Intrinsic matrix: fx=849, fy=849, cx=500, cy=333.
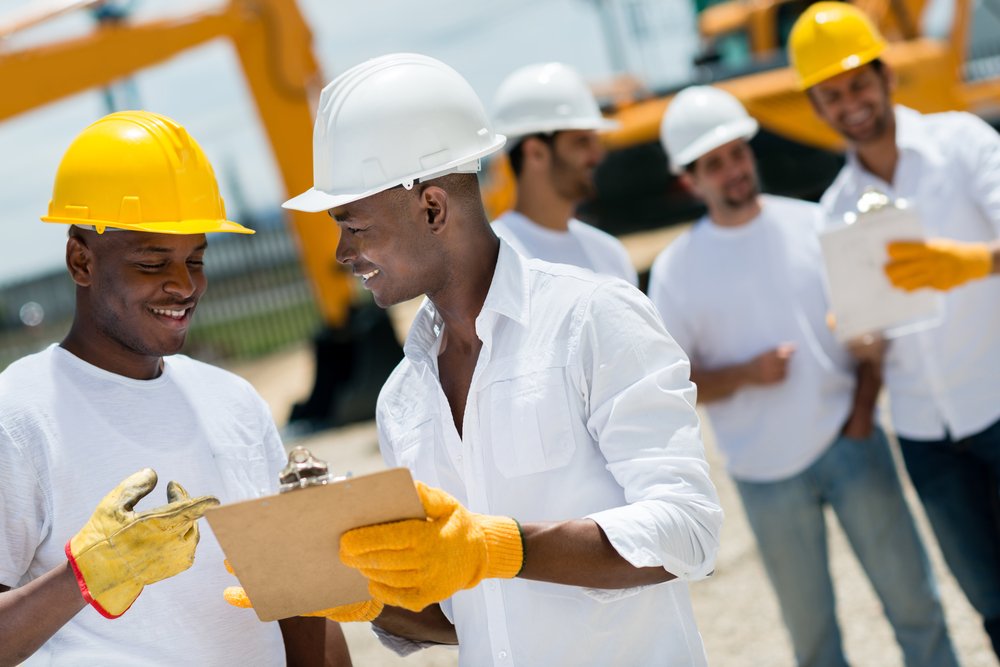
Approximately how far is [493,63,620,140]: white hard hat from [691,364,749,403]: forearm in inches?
51.6

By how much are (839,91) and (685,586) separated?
2.28 metres

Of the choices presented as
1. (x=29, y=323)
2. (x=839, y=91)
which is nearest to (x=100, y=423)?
(x=839, y=91)

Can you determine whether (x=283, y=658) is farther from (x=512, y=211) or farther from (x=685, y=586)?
(x=512, y=211)

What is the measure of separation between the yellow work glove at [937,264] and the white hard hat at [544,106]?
1.51 m

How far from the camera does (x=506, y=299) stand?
1.78m

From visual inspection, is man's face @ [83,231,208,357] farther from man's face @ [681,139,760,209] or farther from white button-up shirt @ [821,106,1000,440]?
white button-up shirt @ [821,106,1000,440]

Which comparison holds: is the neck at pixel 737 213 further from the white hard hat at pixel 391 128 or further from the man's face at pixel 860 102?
the white hard hat at pixel 391 128

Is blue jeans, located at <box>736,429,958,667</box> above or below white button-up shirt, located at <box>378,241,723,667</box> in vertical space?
Answer: below

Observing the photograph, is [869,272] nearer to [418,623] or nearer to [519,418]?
[519,418]

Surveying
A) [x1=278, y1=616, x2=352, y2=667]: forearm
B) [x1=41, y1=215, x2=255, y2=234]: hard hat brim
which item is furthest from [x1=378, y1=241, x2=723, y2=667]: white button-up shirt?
[x1=41, y1=215, x2=255, y2=234]: hard hat brim

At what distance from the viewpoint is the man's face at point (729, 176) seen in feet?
11.1

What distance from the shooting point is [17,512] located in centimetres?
172

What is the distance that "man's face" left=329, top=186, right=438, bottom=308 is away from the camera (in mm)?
1759

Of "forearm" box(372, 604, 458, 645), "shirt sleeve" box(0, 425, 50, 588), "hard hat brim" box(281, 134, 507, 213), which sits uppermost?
"hard hat brim" box(281, 134, 507, 213)
